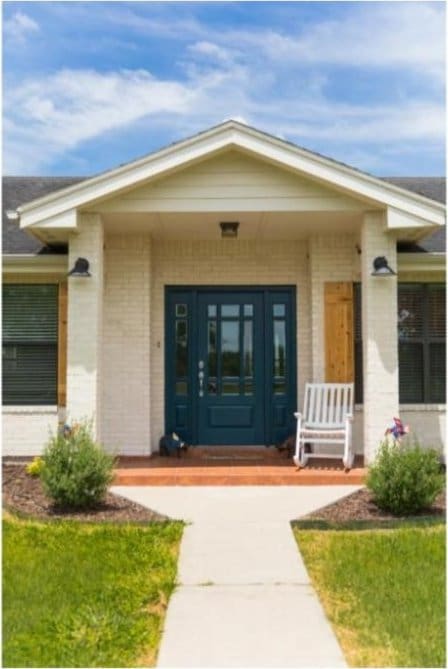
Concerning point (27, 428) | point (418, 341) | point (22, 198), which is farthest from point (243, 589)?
point (22, 198)

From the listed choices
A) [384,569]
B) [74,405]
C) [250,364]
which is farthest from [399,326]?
[384,569]

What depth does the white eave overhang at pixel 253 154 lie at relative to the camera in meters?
8.13

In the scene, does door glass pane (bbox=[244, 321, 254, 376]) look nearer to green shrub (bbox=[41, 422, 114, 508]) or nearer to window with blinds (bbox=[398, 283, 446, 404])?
window with blinds (bbox=[398, 283, 446, 404])

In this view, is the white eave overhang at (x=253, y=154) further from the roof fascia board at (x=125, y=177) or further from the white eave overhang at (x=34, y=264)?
the white eave overhang at (x=34, y=264)

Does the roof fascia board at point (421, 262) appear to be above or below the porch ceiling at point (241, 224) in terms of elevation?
below

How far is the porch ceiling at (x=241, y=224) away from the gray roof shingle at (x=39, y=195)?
42.2 inches

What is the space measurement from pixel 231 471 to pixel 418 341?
135 inches

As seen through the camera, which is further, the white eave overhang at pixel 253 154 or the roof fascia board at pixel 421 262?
the roof fascia board at pixel 421 262

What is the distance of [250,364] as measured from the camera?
10.2 meters

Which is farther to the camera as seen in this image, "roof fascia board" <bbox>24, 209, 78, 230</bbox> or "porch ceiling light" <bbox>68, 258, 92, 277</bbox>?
"porch ceiling light" <bbox>68, 258, 92, 277</bbox>

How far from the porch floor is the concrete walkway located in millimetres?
449

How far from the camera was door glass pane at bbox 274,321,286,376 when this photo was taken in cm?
1017

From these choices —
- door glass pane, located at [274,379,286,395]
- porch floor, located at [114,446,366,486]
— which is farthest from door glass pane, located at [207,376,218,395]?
porch floor, located at [114,446,366,486]

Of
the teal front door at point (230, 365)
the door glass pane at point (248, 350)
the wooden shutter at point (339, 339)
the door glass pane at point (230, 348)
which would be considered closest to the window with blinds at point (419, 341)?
the wooden shutter at point (339, 339)
